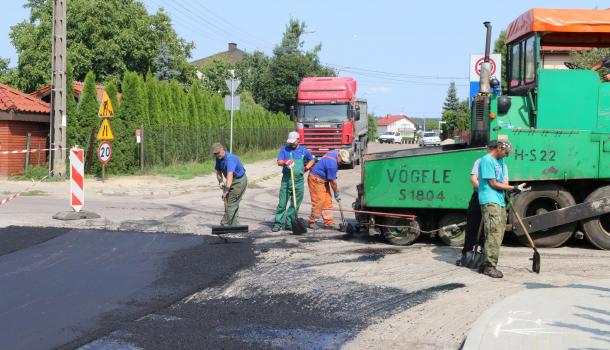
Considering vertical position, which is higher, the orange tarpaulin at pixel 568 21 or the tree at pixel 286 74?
the tree at pixel 286 74

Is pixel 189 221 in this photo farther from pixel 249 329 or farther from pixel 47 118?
pixel 47 118

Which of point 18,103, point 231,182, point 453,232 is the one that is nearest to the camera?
point 453,232

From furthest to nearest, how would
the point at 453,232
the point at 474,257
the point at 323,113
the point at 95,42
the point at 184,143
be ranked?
the point at 95,42 → the point at 323,113 → the point at 184,143 → the point at 453,232 → the point at 474,257

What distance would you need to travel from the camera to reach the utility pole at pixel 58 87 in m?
21.0

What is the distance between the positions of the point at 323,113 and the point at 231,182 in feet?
62.5

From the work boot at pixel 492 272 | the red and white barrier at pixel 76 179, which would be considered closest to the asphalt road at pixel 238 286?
the work boot at pixel 492 272

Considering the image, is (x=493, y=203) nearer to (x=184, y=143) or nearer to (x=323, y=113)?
(x=323, y=113)

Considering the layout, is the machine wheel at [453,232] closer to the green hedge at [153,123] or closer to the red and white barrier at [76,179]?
the red and white barrier at [76,179]

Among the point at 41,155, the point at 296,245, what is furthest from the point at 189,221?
the point at 41,155

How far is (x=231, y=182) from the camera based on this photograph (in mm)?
11758

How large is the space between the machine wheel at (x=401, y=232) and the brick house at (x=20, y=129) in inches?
629

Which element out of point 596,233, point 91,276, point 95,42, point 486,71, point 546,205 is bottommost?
point 91,276

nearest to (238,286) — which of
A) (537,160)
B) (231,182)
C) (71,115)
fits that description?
(231,182)

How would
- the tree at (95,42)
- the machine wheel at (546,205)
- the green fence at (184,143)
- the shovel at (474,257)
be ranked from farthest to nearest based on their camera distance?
the tree at (95,42)
the green fence at (184,143)
the machine wheel at (546,205)
the shovel at (474,257)
